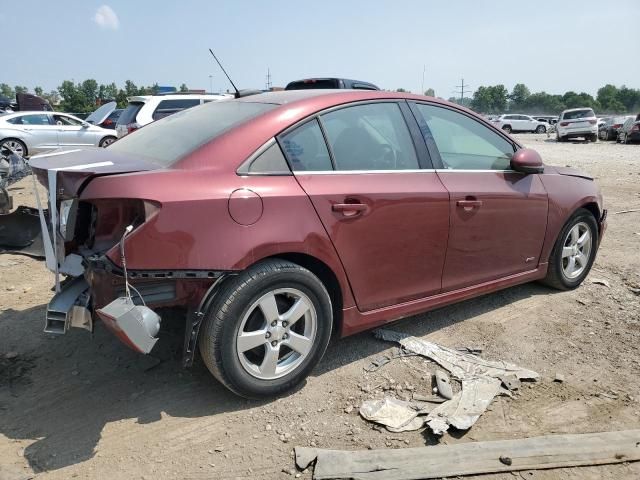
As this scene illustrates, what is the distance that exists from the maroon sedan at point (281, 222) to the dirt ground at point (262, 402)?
277 millimetres

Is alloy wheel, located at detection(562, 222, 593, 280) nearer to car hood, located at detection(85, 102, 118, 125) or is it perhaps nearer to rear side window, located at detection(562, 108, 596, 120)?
car hood, located at detection(85, 102, 118, 125)

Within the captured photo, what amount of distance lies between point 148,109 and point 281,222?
365 inches

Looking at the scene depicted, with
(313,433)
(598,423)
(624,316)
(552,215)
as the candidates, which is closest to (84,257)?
(313,433)

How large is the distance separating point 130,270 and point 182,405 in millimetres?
874

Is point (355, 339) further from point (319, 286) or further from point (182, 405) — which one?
point (182, 405)

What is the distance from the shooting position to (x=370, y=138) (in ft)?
10.7

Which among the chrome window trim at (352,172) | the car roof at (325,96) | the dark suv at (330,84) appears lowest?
the chrome window trim at (352,172)

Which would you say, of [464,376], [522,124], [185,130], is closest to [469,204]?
[464,376]

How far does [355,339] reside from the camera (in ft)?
11.9

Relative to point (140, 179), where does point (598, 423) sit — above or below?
below

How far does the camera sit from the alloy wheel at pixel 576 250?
4516mm

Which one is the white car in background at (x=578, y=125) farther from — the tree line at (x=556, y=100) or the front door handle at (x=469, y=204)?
the tree line at (x=556, y=100)

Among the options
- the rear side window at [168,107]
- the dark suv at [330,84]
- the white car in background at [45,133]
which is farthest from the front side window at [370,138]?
the white car in background at [45,133]

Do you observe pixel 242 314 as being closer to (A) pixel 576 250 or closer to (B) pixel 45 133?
(A) pixel 576 250
